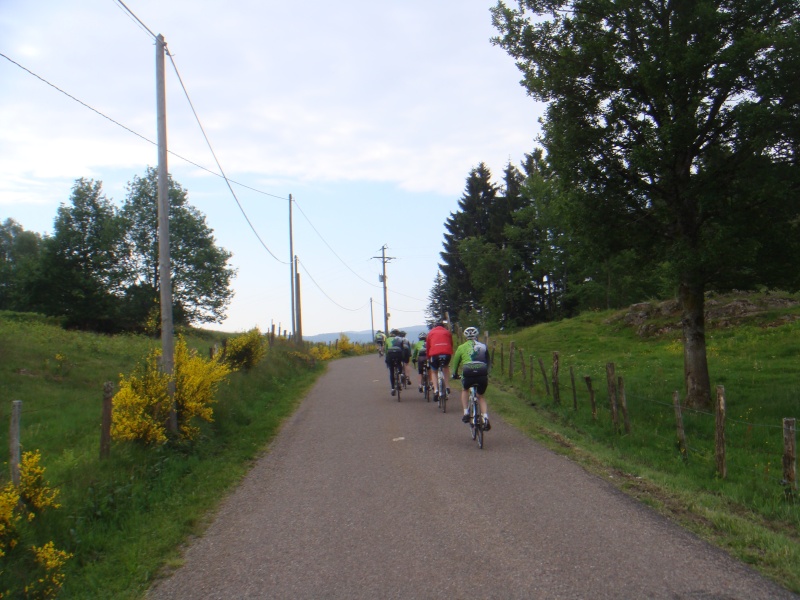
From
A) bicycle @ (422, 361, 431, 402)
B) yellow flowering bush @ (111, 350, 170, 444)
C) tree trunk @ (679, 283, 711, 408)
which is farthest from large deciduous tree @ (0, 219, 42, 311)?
tree trunk @ (679, 283, 711, 408)

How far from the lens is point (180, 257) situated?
5891 cm

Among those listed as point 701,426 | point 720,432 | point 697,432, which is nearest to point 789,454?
point 720,432

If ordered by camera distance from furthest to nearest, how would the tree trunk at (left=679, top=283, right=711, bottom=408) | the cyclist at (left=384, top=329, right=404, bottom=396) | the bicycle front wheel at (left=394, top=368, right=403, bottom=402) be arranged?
the cyclist at (left=384, top=329, right=404, bottom=396)
the bicycle front wheel at (left=394, top=368, right=403, bottom=402)
the tree trunk at (left=679, top=283, right=711, bottom=408)

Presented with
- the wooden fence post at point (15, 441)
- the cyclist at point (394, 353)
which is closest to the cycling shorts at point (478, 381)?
the wooden fence post at point (15, 441)

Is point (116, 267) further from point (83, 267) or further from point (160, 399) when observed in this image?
point (160, 399)

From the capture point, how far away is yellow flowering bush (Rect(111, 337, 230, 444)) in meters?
9.75

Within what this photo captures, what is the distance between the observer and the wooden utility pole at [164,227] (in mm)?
11547

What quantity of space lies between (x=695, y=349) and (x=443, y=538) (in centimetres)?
1141

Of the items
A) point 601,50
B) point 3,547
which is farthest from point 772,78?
point 3,547

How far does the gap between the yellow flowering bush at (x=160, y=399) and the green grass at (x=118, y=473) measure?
297mm

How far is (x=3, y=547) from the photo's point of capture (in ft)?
18.5

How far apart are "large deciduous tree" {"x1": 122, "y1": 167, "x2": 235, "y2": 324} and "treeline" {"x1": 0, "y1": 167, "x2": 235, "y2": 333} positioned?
84 millimetres

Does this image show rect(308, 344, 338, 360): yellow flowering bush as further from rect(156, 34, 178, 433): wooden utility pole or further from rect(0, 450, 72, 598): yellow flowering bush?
rect(0, 450, 72, 598): yellow flowering bush

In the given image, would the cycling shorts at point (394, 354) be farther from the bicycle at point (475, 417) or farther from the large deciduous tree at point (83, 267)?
the large deciduous tree at point (83, 267)
